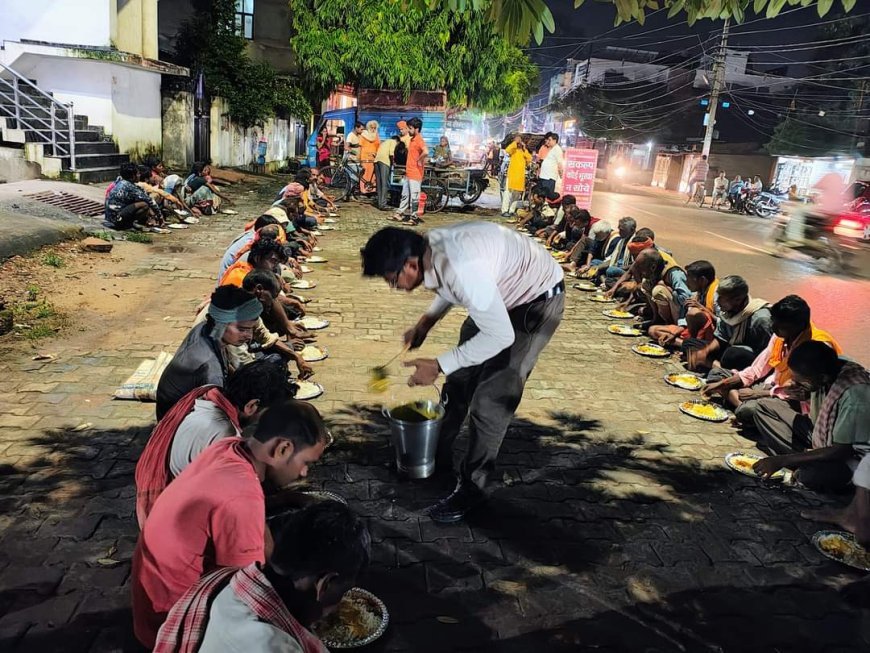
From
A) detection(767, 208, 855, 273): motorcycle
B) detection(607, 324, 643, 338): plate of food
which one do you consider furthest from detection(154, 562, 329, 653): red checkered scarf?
detection(767, 208, 855, 273): motorcycle

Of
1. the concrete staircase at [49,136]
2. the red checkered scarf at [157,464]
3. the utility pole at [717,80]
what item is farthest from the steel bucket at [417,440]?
the utility pole at [717,80]

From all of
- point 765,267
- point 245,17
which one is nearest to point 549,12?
point 765,267

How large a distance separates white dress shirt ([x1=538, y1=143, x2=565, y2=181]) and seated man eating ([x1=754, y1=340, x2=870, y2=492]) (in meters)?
11.3

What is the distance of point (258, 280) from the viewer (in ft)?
16.8

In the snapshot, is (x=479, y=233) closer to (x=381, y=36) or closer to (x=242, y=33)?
(x=381, y=36)

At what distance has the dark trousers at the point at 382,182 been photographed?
1616 centimetres

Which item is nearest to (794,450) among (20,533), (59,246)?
(20,533)

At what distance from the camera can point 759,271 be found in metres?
12.4

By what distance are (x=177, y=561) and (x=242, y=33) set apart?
27.0 m

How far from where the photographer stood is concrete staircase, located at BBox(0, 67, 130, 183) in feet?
43.2

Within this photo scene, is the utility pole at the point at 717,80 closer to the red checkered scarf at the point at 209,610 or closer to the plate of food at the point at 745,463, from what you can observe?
the plate of food at the point at 745,463

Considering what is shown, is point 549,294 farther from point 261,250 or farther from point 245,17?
point 245,17

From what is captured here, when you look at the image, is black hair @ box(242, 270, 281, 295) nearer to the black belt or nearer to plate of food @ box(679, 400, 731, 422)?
the black belt

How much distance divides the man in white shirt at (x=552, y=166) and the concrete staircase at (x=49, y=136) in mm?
10527
